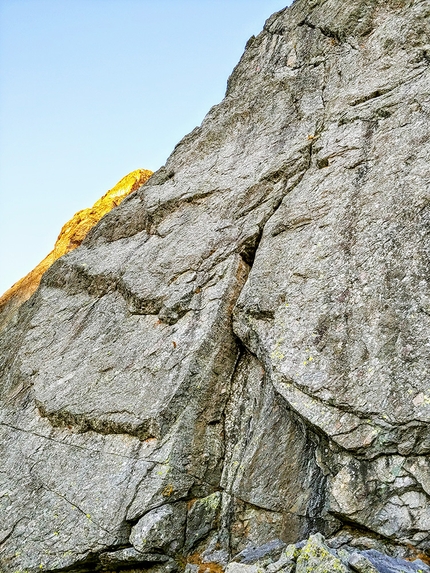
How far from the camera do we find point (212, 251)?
49.3 feet

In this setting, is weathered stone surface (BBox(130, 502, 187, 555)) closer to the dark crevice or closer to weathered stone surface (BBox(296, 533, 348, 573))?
the dark crevice

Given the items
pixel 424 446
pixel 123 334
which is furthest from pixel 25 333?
pixel 424 446

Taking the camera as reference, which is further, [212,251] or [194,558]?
[212,251]

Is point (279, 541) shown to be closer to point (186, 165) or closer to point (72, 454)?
point (72, 454)

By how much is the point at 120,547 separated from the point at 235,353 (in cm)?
512

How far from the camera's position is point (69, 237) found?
32.2m


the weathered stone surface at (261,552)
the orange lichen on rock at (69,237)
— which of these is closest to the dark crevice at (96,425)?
the weathered stone surface at (261,552)

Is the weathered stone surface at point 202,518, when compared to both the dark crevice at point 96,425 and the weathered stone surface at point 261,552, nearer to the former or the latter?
the weathered stone surface at point 261,552

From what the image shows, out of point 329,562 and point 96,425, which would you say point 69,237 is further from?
point 329,562

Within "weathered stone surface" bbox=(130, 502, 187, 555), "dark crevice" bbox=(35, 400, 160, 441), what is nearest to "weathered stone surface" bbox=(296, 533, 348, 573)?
"weathered stone surface" bbox=(130, 502, 187, 555)

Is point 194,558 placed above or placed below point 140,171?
below

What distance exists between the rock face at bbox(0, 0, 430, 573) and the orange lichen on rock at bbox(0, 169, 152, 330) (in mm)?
8285

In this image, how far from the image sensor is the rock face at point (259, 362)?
9.47m

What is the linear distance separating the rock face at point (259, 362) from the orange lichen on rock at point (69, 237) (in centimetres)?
828
